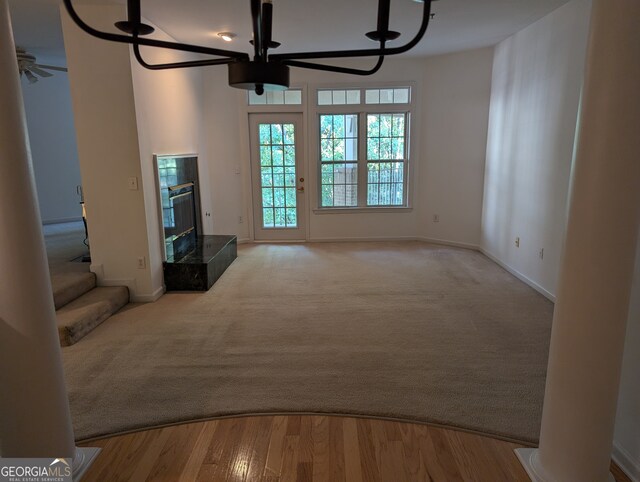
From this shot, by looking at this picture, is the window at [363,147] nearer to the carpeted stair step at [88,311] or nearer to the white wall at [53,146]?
the carpeted stair step at [88,311]

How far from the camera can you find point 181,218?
16.0 feet

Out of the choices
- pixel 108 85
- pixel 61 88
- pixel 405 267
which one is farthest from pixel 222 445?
pixel 61 88

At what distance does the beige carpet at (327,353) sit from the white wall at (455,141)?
1.44 metres

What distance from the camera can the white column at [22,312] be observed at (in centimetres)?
160

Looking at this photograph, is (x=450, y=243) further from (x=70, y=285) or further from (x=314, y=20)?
(x=70, y=285)

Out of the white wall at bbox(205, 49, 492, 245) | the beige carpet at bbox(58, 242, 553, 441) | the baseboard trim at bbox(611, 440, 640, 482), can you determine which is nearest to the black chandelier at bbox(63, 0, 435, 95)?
the beige carpet at bbox(58, 242, 553, 441)

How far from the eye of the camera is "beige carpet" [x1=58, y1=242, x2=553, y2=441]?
238 centimetres

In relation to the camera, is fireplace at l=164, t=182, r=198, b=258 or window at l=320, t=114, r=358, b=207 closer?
fireplace at l=164, t=182, r=198, b=258

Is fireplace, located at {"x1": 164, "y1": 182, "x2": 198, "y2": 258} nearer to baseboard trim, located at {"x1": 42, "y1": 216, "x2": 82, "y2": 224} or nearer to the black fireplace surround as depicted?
the black fireplace surround

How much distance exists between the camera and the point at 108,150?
148 inches

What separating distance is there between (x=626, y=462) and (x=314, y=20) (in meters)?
4.01

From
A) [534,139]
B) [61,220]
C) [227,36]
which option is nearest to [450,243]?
[534,139]

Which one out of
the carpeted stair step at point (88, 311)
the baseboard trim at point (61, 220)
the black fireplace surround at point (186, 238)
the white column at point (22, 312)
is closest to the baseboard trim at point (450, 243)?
the black fireplace surround at point (186, 238)

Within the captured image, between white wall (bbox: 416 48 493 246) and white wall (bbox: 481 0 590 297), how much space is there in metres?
Result: 0.20
